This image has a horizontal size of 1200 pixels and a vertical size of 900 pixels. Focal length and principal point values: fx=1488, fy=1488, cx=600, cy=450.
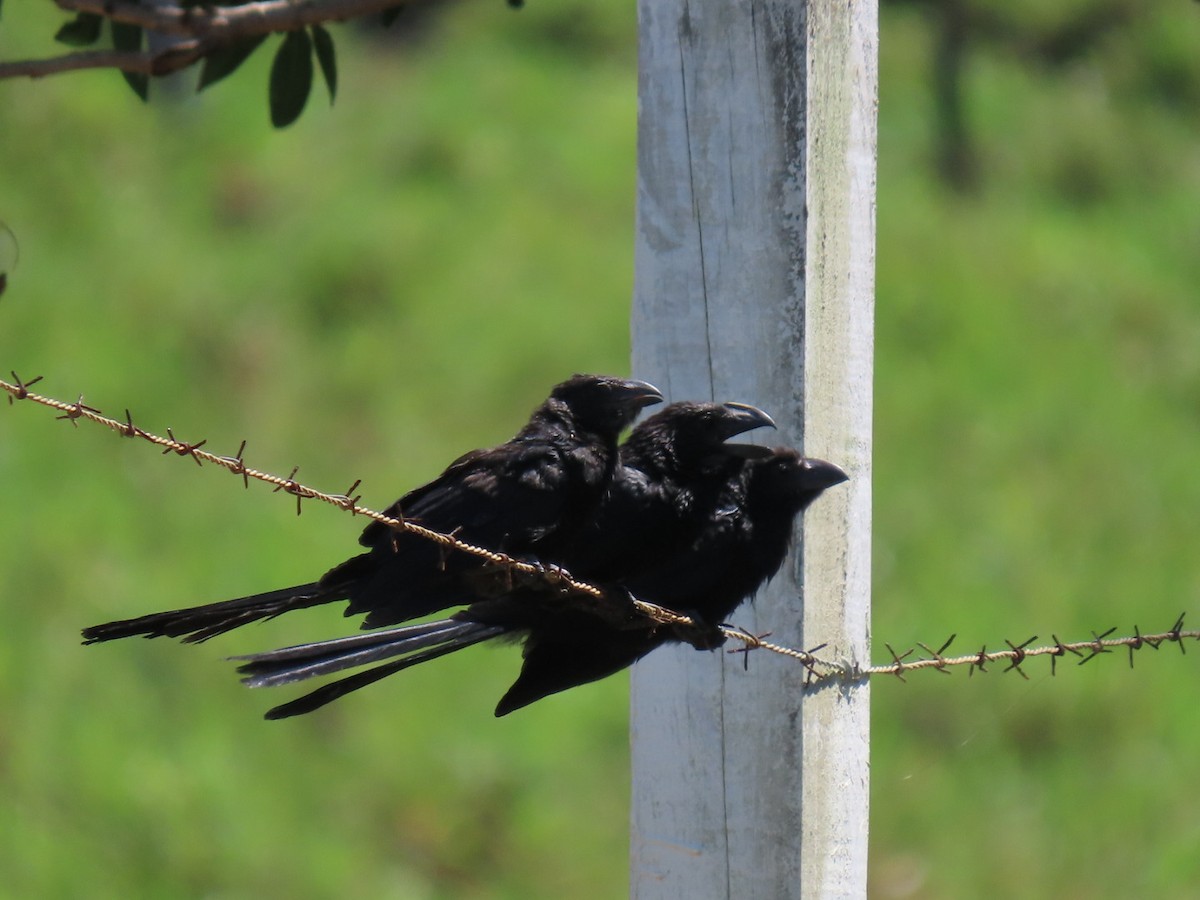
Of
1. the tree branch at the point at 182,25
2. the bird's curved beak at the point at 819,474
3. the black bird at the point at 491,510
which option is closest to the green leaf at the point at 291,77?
the tree branch at the point at 182,25

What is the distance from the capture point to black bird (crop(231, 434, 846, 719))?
252 cm

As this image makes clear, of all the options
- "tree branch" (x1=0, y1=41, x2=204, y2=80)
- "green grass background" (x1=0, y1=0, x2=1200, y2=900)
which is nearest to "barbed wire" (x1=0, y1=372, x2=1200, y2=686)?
"tree branch" (x1=0, y1=41, x2=204, y2=80)

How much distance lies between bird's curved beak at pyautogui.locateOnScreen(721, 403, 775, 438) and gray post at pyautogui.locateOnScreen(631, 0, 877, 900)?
3 cm

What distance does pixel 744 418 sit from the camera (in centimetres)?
265

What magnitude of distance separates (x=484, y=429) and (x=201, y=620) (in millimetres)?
5985

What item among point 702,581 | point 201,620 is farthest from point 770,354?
point 201,620

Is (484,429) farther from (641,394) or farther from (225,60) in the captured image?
(641,394)

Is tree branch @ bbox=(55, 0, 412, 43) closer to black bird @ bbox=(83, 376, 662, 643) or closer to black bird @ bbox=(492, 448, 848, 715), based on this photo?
black bird @ bbox=(83, 376, 662, 643)

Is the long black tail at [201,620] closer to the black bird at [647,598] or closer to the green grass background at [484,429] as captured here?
the black bird at [647,598]

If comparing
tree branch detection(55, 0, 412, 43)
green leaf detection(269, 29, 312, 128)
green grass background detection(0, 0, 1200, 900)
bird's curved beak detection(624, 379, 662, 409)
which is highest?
tree branch detection(55, 0, 412, 43)

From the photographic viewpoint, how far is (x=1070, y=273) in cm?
988

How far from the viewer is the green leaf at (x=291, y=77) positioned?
350 centimetres

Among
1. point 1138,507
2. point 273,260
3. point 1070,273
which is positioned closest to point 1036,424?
point 1138,507

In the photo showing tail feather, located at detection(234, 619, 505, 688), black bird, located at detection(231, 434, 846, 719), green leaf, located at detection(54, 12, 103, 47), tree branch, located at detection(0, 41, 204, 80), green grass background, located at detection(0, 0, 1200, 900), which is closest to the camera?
tail feather, located at detection(234, 619, 505, 688)
